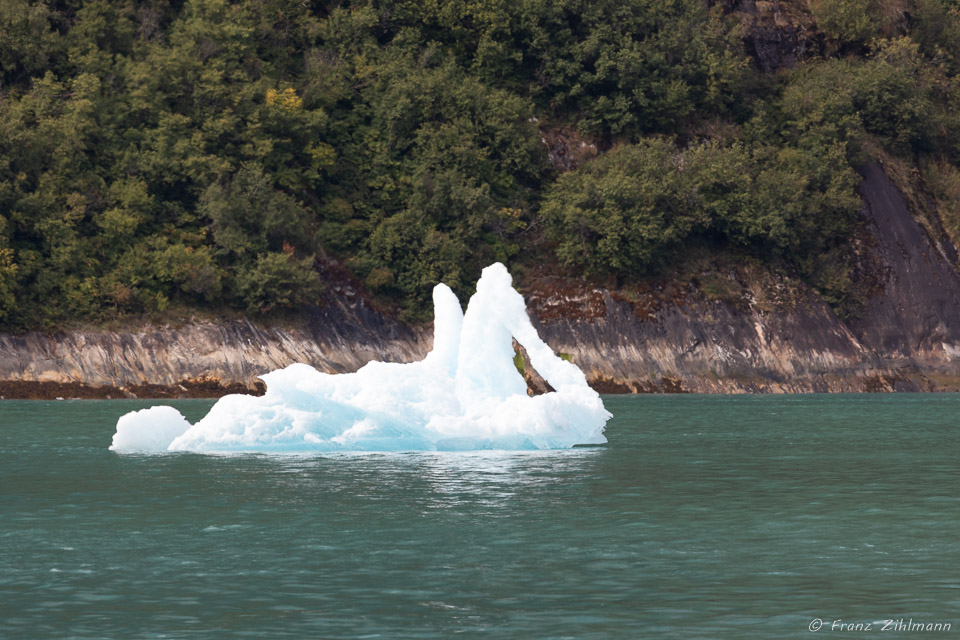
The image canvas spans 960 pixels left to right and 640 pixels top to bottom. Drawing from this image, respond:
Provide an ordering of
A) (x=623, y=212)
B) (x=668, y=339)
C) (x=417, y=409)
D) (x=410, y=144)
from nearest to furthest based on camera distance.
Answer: (x=417, y=409) → (x=668, y=339) → (x=623, y=212) → (x=410, y=144)

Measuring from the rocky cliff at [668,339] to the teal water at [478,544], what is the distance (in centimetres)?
3855

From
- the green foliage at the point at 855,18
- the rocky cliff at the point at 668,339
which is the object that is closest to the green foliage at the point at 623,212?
the rocky cliff at the point at 668,339

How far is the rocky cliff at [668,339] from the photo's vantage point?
82.7 m

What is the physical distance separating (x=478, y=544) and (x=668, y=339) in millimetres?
71034

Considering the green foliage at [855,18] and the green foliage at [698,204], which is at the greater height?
the green foliage at [855,18]

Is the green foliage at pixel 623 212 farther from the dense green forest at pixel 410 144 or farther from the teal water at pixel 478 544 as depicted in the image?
the teal water at pixel 478 544

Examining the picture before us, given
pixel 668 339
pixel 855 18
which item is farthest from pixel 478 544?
pixel 855 18

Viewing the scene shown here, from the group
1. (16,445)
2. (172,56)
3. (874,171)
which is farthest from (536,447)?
(874,171)

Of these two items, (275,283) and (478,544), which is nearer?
(478,544)

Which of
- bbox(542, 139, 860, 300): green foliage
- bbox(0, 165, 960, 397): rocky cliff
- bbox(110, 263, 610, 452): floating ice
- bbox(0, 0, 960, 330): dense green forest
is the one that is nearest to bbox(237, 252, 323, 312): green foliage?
bbox(0, 0, 960, 330): dense green forest

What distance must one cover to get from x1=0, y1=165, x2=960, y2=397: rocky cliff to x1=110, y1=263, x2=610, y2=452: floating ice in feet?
130

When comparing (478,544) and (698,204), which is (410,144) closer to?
(698,204)

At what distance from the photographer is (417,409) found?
4266 centimetres

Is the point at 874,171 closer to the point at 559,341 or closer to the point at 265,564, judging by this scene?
the point at 559,341
